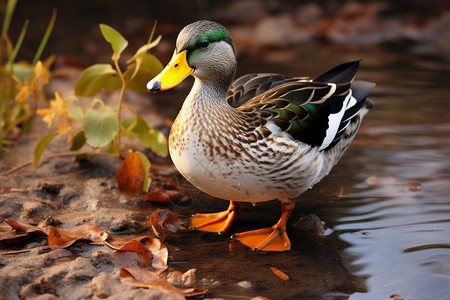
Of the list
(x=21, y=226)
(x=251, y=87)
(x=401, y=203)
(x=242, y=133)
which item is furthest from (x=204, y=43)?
(x=401, y=203)

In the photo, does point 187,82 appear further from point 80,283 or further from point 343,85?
point 80,283

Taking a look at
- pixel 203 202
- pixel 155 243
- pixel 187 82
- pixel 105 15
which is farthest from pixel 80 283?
pixel 105 15

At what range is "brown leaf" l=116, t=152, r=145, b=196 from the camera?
13.5 feet

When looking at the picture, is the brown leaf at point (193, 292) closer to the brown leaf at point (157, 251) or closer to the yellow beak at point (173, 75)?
the brown leaf at point (157, 251)

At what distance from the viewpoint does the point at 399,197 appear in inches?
165

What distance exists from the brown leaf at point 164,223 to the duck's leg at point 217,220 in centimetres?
9

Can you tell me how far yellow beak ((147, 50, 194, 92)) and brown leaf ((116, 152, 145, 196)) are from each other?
94 centimetres

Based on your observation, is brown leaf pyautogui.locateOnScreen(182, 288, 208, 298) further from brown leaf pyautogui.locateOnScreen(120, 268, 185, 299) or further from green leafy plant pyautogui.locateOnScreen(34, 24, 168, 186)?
green leafy plant pyautogui.locateOnScreen(34, 24, 168, 186)

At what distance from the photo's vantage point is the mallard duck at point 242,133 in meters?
3.32

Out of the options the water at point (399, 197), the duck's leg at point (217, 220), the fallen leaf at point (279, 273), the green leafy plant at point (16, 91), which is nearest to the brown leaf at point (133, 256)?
the duck's leg at point (217, 220)

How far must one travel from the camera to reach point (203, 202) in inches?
169

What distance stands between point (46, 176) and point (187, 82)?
2850 mm

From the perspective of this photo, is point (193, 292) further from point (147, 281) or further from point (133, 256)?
point (133, 256)

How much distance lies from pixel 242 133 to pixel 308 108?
1.88 ft
